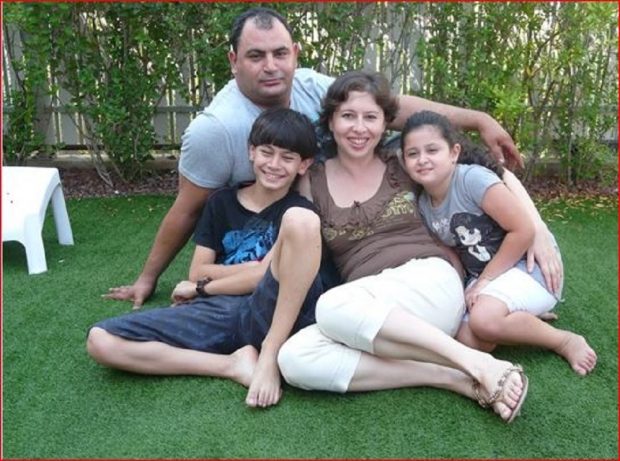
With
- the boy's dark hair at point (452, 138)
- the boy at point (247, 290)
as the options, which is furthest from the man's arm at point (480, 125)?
the boy at point (247, 290)

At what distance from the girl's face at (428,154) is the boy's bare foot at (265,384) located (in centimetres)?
76

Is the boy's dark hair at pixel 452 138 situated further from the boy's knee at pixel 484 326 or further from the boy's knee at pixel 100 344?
the boy's knee at pixel 100 344

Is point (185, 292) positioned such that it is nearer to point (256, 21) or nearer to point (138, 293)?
point (138, 293)

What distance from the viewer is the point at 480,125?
2758 millimetres

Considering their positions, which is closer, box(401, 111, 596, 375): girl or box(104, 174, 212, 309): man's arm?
box(401, 111, 596, 375): girl

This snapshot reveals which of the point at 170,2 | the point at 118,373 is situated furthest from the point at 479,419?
the point at 170,2

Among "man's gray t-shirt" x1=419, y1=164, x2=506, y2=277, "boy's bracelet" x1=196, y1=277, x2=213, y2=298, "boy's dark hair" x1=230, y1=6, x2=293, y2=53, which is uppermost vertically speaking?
"boy's dark hair" x1=230, y1=6, x2=293, y2=53

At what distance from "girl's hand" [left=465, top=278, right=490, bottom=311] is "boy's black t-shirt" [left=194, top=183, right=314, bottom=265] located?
2.00 ft

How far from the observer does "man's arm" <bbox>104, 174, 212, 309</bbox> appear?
105 inches

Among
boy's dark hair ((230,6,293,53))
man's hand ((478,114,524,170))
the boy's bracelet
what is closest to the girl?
man's hand ((478,114,524,170))

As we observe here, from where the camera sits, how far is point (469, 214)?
7.88 feet

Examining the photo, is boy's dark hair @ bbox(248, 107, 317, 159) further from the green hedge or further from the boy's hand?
the green hedge

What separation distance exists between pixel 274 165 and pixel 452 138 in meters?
0.59

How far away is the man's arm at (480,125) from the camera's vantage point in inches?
107
